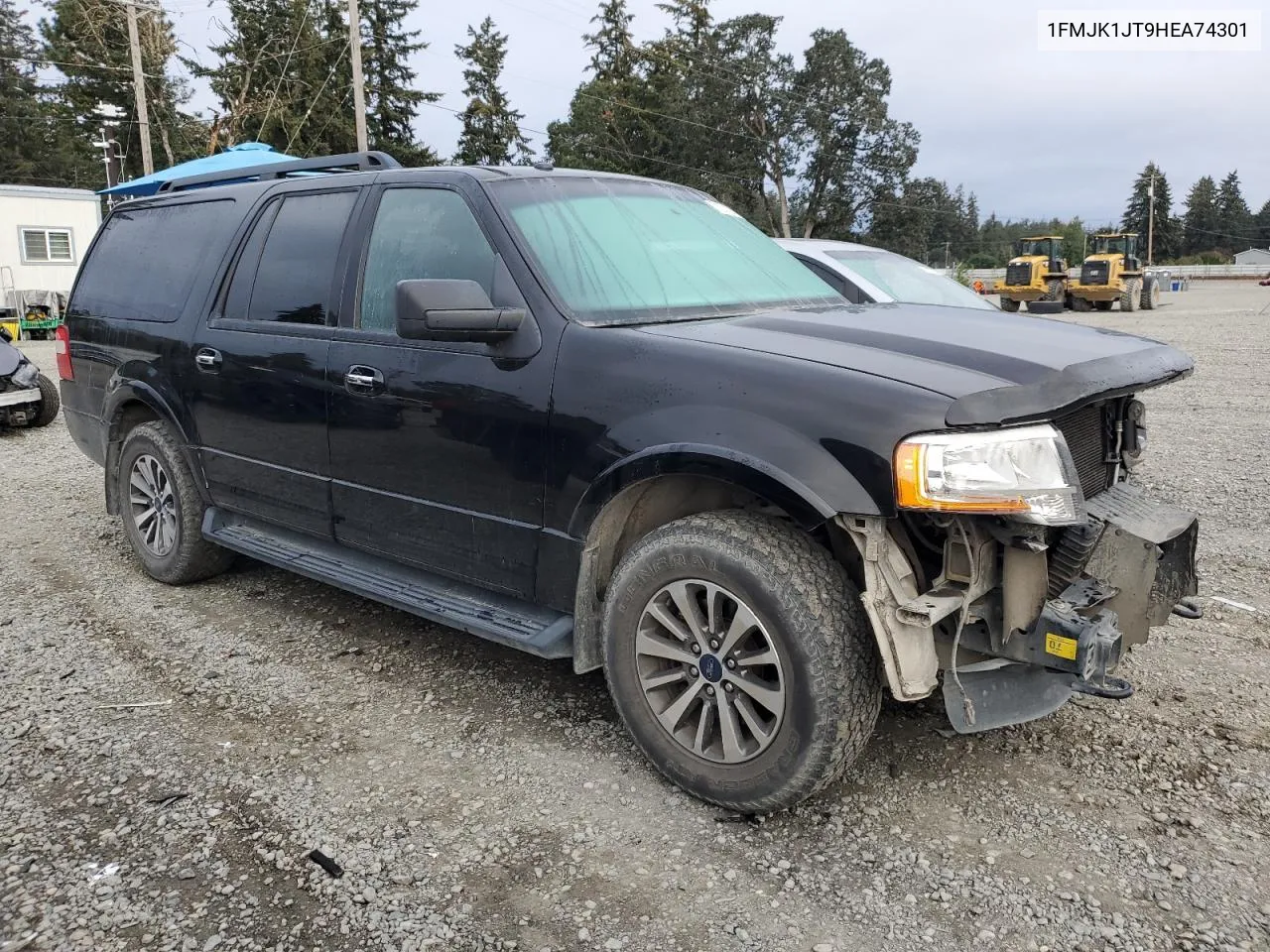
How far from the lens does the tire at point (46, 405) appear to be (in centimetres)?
1055

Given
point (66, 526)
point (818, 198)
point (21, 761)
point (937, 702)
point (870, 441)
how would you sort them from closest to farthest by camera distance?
point (870, 441)
point (21, 761)
point (937, 702)
point (66, 526)
point (818, 198)

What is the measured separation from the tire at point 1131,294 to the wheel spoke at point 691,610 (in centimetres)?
3086

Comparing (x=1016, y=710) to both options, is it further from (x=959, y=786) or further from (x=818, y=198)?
(x=818, y=198)

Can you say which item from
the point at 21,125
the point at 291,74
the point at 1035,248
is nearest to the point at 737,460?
the point at 1035,248

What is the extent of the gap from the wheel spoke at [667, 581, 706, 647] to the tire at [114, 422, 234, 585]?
9.72 feet

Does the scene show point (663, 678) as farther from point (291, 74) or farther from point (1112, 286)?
point (291, 74)

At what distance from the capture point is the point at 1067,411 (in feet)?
8.86

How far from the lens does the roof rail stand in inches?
175

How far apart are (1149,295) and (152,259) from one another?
3261 cm

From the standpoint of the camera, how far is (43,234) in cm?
2473

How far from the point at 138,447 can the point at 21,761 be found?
2118mm

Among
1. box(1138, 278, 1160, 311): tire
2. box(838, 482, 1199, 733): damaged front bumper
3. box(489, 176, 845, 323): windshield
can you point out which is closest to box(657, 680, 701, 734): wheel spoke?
box(838, 482, 1199, 733): damaged front bumper

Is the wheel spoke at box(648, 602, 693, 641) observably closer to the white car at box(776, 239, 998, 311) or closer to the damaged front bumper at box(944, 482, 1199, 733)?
the damaged front bumper at box(944, 482, 1199, 733)

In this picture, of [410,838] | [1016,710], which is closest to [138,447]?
[410,838]
